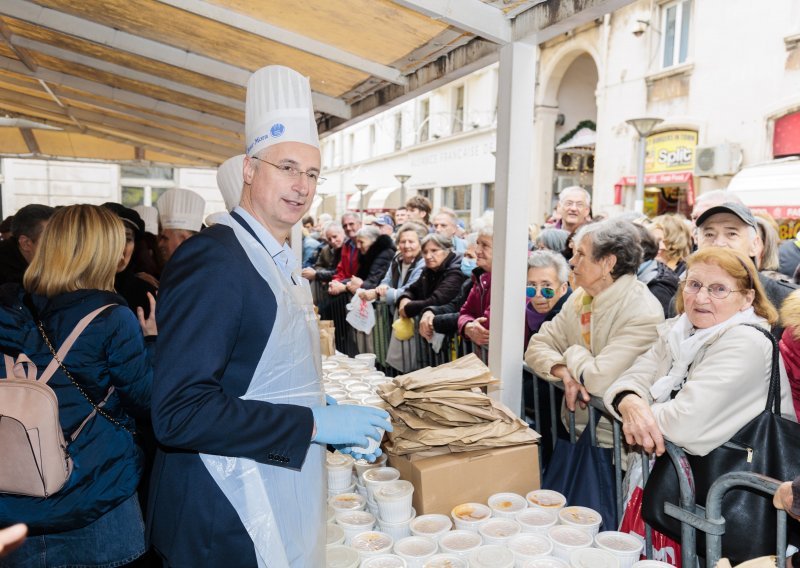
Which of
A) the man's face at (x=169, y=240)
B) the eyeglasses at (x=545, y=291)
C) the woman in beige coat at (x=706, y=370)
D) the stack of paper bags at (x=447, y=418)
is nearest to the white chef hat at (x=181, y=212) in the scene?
the man's face at (x=169, y=240)

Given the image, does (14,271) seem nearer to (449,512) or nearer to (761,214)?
(449,512)

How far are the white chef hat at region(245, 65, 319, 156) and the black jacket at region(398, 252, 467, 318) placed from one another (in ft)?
11.1

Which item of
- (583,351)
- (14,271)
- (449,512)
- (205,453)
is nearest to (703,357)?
(583,351)

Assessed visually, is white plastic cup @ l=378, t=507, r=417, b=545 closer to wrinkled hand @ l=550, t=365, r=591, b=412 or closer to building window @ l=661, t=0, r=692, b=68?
wrinkled hand @ l=550, t=365, r=591, b=412

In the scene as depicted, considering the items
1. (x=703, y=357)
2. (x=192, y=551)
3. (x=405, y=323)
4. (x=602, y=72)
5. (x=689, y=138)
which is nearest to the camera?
(x=192, y=551)

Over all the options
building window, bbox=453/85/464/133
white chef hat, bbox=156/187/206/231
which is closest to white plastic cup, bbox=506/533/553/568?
white chef hat, bbox=156/187/206/231

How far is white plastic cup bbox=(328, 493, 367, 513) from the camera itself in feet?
Answer: 8.14

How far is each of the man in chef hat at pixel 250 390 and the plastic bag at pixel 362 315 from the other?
14.4ft

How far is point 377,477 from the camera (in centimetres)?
255

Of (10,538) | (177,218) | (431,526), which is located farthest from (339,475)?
(177,218)

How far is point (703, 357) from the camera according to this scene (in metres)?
2.16

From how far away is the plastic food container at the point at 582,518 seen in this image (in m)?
2.18

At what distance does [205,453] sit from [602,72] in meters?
16.7

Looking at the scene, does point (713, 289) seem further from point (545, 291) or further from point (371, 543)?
point (371, 543)
